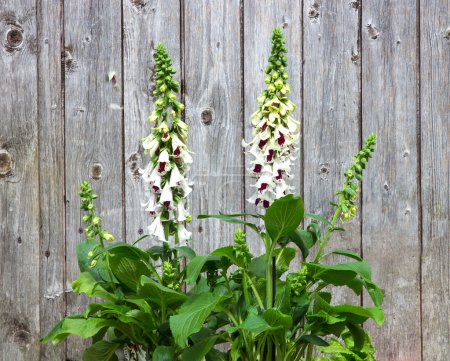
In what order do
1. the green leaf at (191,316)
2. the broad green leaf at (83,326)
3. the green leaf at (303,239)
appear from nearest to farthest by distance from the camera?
the green leaf at (191,316)
the broad green leaf at (83,326)
the green leaf at (303,239)

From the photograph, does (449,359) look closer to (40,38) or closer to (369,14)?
(369,14)

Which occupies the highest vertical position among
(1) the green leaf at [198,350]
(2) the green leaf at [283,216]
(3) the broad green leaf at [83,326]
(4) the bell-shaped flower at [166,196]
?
(4) the bell-shaped flower at [166,196]

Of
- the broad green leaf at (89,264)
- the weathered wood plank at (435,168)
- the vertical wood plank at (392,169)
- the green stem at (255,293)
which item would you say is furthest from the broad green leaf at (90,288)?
the weathered wood plank at (435,168)

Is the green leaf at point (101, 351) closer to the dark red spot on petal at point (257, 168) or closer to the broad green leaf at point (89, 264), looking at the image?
the broad green leaf at point (89, 264)

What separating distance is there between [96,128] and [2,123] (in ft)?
0.96

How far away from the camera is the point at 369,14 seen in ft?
7.61

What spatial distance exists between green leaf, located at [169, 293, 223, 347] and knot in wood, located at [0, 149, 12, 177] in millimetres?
918

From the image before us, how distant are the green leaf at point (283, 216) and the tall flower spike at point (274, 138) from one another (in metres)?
0.07

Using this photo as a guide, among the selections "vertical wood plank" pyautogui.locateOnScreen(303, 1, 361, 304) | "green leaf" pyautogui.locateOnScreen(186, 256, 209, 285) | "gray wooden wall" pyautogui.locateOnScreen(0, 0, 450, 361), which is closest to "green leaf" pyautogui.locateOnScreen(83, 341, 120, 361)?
"green leaf" pyautogui.locateOnScreen(186, 256, 209, 285)

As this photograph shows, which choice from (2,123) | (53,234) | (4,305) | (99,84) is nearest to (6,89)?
(2,123)

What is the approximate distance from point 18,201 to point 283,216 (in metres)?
1.03

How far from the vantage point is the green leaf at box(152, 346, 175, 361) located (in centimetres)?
161

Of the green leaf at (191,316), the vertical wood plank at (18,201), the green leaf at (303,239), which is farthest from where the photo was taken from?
the vertical wood plank at (18,201)

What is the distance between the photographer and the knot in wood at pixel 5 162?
224 centimetres
